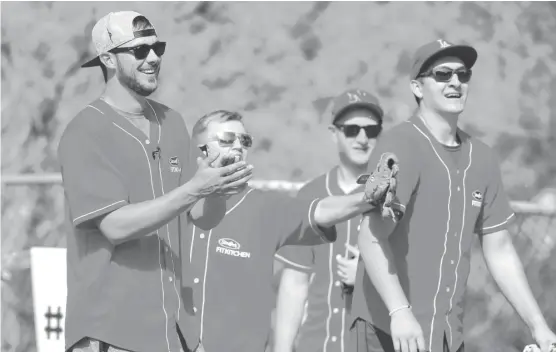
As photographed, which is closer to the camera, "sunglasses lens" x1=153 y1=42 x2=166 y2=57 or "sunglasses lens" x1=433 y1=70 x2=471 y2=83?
"sunglasses lens" x1=153 y1=42 x2=166 y2=57

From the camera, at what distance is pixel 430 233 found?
201 inches

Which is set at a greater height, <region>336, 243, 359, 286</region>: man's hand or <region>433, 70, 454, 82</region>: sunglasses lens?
<region>433, 70, 454, 82</region>: sunglasses lens

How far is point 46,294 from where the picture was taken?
7609 mm

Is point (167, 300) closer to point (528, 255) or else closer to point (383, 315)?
point (383, 315)

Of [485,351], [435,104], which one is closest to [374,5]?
[485,351]

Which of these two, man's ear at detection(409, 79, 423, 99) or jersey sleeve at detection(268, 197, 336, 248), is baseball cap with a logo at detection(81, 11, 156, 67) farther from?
man's ear at detection(409, 79, 423, 99)

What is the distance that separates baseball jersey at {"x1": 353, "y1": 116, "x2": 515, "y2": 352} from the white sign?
2.80 metres

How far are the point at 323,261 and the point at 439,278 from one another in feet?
4.51

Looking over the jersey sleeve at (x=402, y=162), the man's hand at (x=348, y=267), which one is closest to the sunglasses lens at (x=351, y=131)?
the man's hand at (x=348, y=267)

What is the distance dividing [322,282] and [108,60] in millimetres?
2265

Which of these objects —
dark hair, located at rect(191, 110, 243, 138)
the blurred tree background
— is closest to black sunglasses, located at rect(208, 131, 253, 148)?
dark hair, located at rect(191, 110, 243, 138)

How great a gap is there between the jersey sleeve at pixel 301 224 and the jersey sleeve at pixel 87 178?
2.66ft

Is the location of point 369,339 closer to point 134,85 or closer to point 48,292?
point 134,85

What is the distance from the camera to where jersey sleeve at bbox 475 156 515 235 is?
17.8 feet
